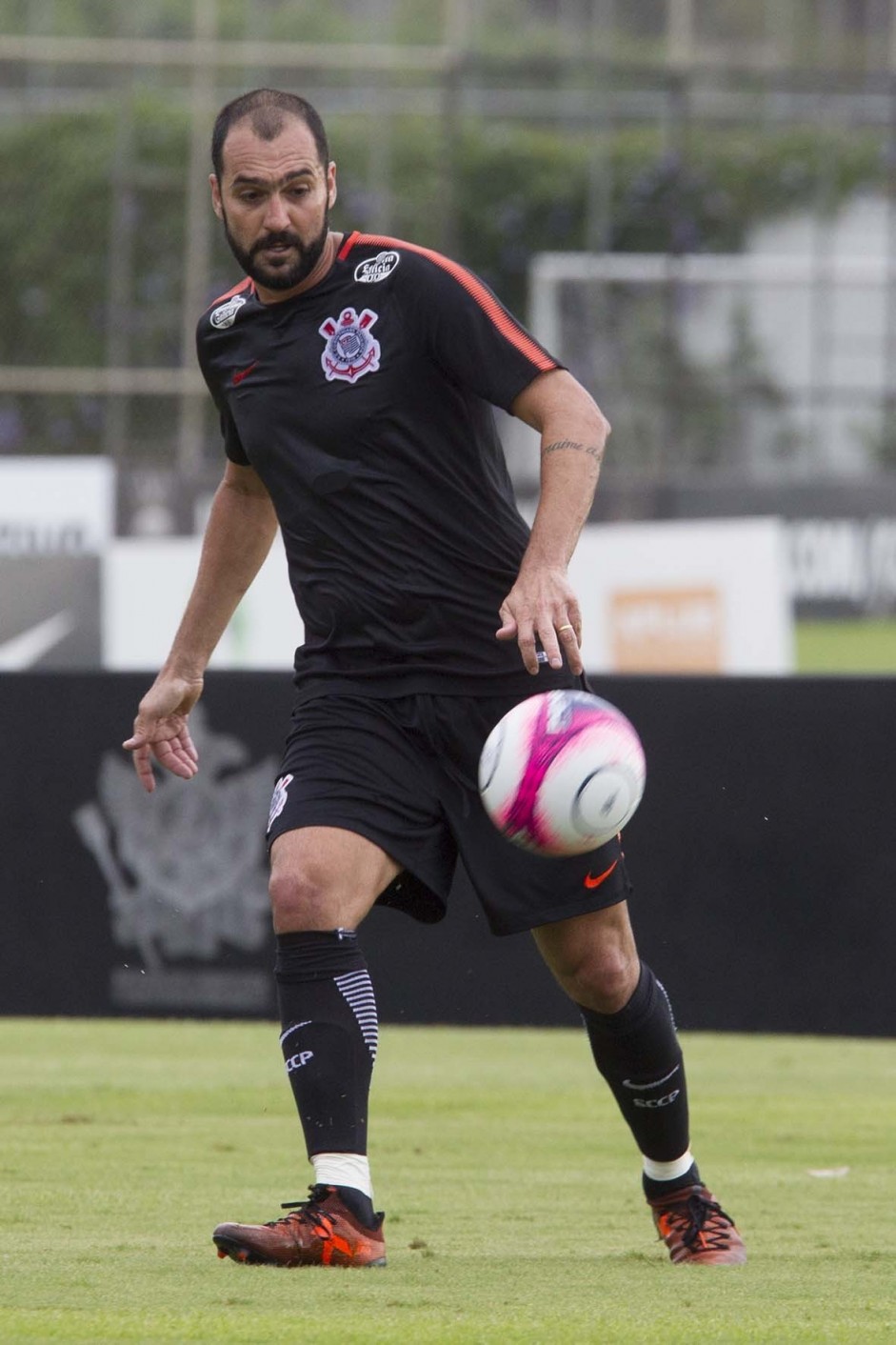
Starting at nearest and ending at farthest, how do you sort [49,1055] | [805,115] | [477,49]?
[49,1055]
[805,115]
[477,49]

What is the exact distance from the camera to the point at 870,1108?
8.23m

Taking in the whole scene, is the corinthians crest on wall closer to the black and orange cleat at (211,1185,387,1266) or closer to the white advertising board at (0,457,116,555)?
the black and orange cleat at (211,1185,387,1266)

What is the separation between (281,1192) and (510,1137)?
1.49 meters

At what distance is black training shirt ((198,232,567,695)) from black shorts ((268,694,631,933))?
65 mm

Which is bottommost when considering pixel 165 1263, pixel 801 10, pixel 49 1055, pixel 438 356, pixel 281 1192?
pixel 49 1055

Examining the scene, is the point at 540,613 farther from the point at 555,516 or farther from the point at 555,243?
the point at 555,243

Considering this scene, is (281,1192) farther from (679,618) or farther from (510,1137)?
(679,618)

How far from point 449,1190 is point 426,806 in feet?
5.60

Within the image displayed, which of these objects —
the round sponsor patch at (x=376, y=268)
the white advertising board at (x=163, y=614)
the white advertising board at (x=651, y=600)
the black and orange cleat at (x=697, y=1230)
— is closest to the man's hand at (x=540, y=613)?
the round sponsor patch at (x=376, y=268)

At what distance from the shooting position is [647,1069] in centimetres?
527

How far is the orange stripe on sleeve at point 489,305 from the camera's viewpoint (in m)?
4.97

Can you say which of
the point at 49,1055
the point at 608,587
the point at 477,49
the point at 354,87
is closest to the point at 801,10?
the point at 477,49

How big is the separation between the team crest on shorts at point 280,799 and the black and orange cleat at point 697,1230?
3.81ft

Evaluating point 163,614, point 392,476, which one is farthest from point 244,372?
point 163,614
